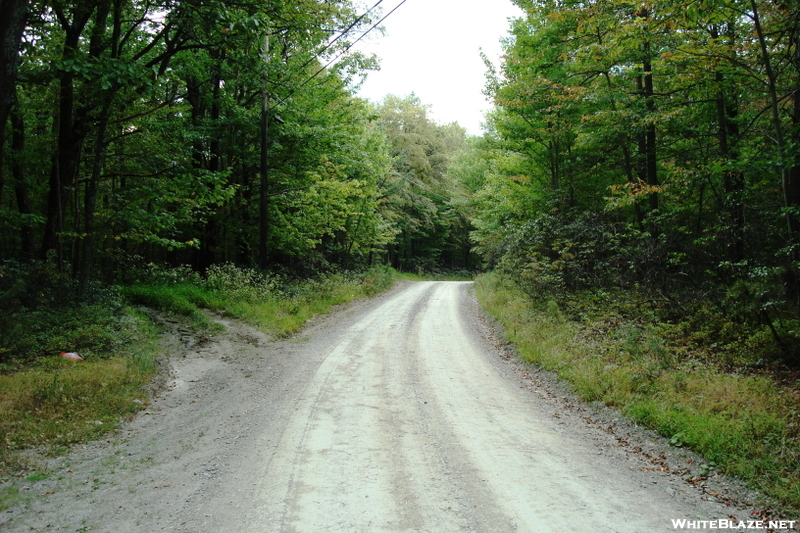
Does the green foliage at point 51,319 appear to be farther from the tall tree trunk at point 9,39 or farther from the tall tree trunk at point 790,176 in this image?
the tall tree trunk at point 790,176

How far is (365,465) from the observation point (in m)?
4.55

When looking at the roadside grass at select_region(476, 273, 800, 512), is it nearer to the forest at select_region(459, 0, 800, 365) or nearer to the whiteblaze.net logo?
the whiteblaze.net logo

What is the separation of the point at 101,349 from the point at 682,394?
9.58 metres

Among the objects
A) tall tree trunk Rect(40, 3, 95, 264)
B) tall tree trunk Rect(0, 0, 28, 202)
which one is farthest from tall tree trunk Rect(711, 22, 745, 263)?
tall tree trunk Rect(40, 3, 95, 264)

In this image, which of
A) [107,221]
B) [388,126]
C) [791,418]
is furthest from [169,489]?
[388,126]

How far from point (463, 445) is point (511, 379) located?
3431 millimetres

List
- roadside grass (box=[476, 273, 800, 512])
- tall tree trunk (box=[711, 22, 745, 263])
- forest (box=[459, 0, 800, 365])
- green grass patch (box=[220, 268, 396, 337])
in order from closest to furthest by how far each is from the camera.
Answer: roadside grass (box=[476, 273, 800, 512]) < forest (box=[459, 0, 800, 365]) < tall tree trunk (box=[711, 22, 745, 263]) < green grass patch (box=[220, 268, 396, 337])

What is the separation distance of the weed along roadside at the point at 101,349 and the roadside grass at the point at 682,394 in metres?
6.91

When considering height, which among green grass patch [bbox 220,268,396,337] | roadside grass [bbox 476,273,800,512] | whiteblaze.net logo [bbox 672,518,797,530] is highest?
green grass patch [bbox 220,268,396,337]

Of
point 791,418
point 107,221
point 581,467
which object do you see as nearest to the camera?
point 581,467

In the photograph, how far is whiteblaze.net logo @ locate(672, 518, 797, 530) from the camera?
3598mm

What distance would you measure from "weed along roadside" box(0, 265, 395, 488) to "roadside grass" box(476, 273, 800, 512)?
6907 mm

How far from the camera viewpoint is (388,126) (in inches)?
1377

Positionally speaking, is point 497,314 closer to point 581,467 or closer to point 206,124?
point 581,467
